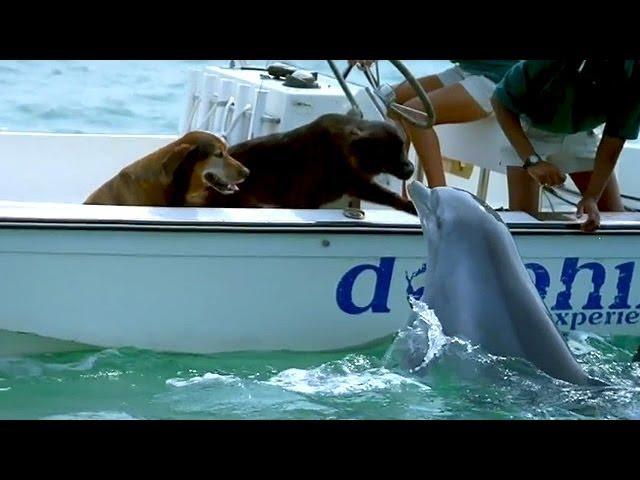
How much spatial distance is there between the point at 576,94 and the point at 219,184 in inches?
61.8

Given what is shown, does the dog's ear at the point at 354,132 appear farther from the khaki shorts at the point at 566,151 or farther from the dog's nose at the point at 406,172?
the khaki shorts at the point at 566,151

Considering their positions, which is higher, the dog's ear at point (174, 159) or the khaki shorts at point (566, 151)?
the khaki shorts at point (566, 151)

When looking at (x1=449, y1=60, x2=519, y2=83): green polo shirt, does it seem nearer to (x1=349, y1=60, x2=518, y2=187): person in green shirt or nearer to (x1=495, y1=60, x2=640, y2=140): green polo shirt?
(x1=349, y1=60, x2=518, y2=187): person in green shirt

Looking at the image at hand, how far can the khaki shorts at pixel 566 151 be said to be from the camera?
4930 millimetres

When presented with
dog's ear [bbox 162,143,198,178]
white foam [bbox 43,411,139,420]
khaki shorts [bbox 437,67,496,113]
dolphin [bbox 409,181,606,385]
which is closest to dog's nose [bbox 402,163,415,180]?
khaki shorts [bbox 437,67,496,113]

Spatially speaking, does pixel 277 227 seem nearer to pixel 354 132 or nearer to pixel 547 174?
pixel 354 132

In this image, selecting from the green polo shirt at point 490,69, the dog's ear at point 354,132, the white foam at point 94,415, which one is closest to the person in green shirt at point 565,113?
the green polo shirt at point 490,69

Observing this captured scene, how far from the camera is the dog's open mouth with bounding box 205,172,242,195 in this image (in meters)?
4.57

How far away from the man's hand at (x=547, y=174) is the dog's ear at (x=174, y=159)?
146 centimetres

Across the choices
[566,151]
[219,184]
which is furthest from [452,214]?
[566,151]

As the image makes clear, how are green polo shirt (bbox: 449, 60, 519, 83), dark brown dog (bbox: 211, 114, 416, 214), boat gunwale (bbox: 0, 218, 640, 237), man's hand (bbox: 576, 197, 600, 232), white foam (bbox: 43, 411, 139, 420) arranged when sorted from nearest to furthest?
white foam (bbox: 43, 411, 139, 420), boat gunwale (bbox: 0, 218, 640, 237), man's hand (bbox: 576, 197, 600, 232), dark brown dog (bbox: 211, 114, 416, 214), green polo shirt (bbox: 449, 60, 519, 83)

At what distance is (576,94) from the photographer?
15.1ft
